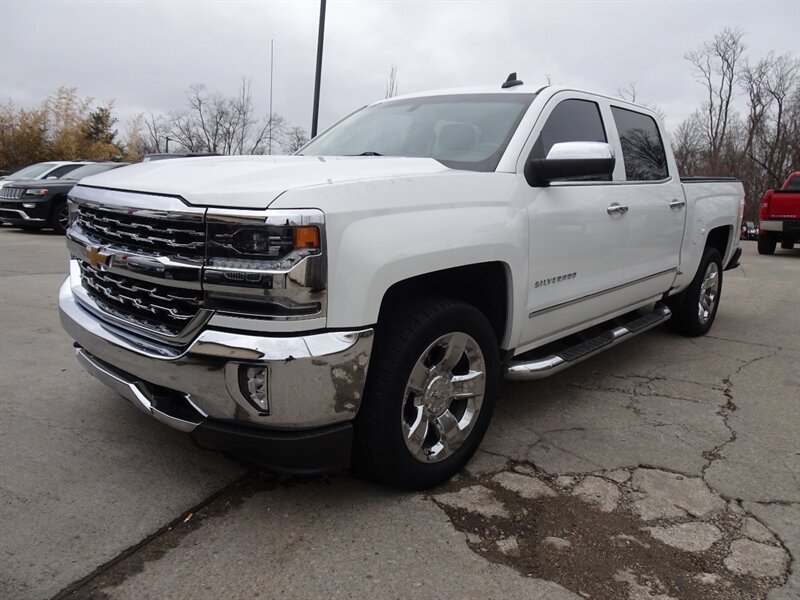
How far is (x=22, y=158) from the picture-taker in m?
32.0

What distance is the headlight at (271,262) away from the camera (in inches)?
81.9

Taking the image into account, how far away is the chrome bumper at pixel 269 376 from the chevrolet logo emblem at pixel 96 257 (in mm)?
360

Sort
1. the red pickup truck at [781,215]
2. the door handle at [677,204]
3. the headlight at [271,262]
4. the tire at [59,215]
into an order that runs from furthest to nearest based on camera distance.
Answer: the red pickup truck at [781,215] < the tire at [59,215] < the door handle at [677,204] < the headlight at [271,262]

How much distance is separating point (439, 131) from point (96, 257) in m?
1.88

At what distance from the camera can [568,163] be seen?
294 centimetres

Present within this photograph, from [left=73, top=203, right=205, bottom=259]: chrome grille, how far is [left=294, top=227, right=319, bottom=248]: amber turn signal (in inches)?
13.2

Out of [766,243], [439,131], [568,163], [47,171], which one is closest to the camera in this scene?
[568,163]

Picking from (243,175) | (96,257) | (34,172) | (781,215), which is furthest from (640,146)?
(34,172)

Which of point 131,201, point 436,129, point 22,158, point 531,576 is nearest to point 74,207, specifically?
point 131,201

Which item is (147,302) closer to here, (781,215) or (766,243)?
(781,215)

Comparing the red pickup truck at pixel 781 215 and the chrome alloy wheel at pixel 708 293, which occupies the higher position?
the red pickup truck at pixel 781 215

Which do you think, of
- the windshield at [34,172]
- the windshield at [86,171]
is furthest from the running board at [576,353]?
the windshield at [34,172]

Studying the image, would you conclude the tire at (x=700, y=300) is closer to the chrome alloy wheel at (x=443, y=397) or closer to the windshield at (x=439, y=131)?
the windshield at (x=439, y=131)

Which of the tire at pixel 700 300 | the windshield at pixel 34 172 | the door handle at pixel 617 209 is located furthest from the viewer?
the windshield at pixel 34 172
